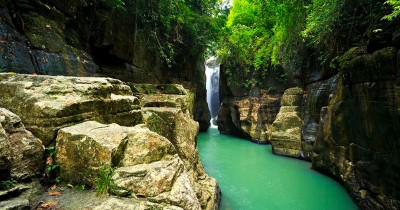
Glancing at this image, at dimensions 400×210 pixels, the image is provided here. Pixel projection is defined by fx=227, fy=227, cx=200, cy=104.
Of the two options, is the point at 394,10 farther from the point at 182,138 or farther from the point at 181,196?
the point at 181,196

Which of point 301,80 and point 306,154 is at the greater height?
point 301,80

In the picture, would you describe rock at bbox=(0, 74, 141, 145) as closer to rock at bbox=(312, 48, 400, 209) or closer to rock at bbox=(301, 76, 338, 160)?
rock at bbox=(312, 48, 400, 209)

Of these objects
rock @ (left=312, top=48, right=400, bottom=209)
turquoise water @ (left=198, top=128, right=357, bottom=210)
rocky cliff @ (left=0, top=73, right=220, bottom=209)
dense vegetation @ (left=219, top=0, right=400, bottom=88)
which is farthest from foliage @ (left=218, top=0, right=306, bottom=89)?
rocky cliff @ (left=0, top=73, right=220, bottom=209)

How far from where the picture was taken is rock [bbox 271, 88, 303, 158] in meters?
12.0

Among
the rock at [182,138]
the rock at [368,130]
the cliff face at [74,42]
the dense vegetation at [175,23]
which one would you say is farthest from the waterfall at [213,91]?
the rock at [182,138]

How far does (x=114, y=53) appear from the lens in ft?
31.4

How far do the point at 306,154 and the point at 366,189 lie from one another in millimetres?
5074

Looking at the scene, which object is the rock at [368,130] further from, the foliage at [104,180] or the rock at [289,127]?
the foliage at [104,180]

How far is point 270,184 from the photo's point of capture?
867 centimetres

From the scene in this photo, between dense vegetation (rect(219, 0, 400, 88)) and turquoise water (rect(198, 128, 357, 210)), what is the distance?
4.44m

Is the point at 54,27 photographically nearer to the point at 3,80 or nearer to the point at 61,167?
the point at 3,80

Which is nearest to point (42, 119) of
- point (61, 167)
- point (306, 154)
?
point (61, 167)

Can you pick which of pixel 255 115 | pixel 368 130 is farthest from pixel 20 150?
pixel 255 115

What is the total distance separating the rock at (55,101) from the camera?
2.92 meters
